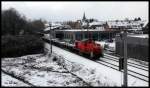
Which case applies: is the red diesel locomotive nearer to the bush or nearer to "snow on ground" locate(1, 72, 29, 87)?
the bush

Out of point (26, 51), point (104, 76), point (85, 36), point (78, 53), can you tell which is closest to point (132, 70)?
point (104, 76)

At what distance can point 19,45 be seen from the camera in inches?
1709

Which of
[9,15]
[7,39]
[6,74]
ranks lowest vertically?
[6,74]

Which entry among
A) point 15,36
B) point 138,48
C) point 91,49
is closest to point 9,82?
point 91,49

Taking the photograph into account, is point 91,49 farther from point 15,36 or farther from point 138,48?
point 15,36

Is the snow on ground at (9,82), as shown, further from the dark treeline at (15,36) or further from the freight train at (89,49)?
the dark treeline at (15,36)

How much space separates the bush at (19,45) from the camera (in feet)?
134

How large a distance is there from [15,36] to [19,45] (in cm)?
194

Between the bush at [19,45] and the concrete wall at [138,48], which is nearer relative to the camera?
the concrete wall at [138,48]

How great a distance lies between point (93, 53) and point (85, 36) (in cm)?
2392

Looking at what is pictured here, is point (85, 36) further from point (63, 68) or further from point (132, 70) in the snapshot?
point (132, 70)

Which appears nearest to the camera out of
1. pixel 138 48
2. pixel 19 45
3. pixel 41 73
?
pixel 41 73

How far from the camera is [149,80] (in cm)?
2197

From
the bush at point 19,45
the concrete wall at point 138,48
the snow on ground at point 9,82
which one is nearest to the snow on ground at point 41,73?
the snow on ground at point 9,82
